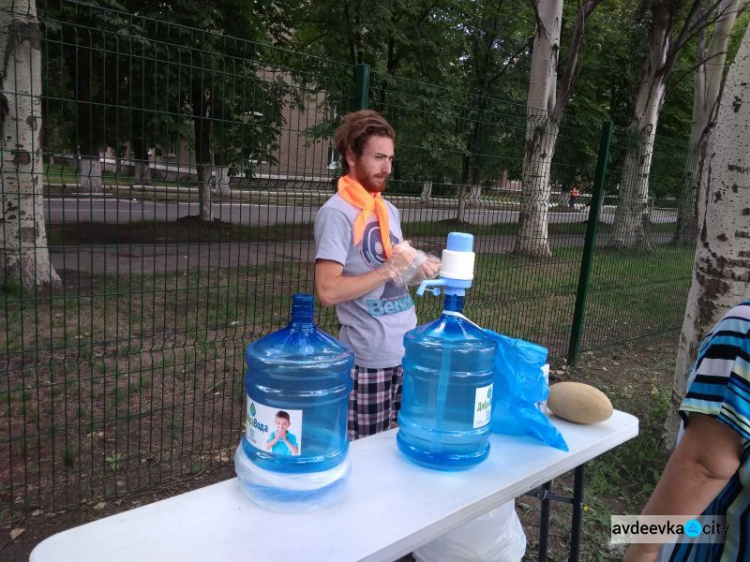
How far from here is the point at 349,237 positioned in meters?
2.08

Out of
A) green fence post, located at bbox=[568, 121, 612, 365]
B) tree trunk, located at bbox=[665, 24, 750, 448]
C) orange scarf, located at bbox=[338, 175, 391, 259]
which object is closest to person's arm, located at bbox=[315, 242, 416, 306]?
orange scarf, located at bbox=[338, 175, 391, 259]

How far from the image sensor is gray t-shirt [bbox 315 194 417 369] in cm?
206

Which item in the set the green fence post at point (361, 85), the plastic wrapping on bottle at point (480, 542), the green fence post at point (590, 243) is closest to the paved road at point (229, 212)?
the green fence post at point (361, 85)

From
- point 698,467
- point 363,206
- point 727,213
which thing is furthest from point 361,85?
point 698,467

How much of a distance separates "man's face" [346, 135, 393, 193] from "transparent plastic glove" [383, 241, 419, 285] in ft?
1.42

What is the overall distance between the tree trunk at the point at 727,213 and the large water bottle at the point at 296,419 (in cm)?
304

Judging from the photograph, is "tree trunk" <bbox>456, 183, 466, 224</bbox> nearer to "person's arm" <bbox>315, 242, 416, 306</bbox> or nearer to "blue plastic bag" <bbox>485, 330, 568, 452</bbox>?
"person's arm" <bbox>315, 242, 416, 306</bbox>

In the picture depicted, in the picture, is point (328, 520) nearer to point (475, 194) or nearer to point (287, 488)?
point (287, 488)

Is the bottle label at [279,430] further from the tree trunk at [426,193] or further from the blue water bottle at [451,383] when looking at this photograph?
the tree trunk at [426,193]

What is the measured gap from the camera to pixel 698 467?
1.17 m

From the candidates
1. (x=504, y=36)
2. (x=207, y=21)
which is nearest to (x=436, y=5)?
(x=504, y=36)

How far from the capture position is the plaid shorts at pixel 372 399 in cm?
229

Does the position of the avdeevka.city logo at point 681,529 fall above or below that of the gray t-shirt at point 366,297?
below

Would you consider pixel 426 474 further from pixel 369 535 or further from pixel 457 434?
pixel 369 535
